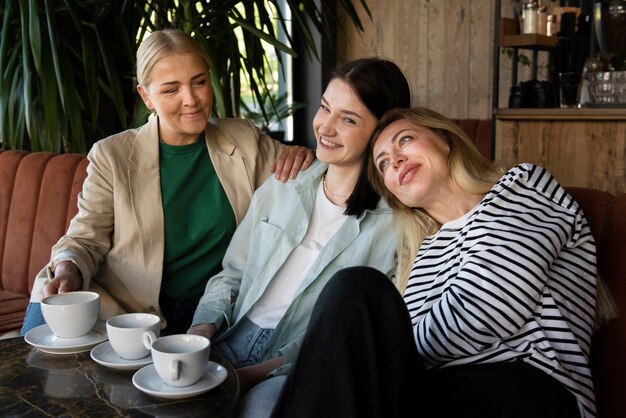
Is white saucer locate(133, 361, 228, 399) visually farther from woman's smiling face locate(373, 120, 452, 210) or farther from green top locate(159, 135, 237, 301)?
green top locate(159, 135, 237, 301)

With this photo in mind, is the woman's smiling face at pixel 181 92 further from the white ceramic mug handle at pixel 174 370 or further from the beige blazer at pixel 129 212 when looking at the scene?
the white ceramic mug handle at pixel 174 370

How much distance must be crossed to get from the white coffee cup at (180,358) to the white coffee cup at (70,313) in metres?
0.21

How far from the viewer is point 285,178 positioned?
189 cm

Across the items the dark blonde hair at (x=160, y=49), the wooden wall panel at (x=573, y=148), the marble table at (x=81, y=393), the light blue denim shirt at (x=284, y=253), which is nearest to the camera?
the marble table at (x=81, y=393)

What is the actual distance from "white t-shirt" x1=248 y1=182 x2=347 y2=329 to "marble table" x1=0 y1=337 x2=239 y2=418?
489mm

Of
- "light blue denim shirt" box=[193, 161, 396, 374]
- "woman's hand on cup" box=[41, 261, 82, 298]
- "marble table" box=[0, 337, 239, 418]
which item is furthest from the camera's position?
"light blue denim shirt" box=[193, 161, 396, 374]

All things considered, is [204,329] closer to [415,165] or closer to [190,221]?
[190,221]

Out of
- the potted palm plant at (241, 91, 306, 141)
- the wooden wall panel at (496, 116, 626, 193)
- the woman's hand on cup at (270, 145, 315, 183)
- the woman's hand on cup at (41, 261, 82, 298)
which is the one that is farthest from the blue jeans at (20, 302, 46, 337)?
the potted palm plant at (241, 91, 306, 141)

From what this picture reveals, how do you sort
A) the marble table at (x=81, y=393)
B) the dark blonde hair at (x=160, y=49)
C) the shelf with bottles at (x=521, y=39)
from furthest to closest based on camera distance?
the shelf with bottles at (x=521, y=39), the dark blonde hair at (x=160, y=49), the marble table at (x=81, y=393)

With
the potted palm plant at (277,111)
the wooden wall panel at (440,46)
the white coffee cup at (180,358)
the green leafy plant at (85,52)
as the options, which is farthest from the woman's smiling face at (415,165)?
the wooden wall panel at (440,46)

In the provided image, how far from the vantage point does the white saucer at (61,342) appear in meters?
1.32

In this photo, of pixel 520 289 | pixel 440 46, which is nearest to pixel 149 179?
pixel 520 289

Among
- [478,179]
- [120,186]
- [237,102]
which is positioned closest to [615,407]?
[478,179]

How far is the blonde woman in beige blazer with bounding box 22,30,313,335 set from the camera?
1909 mm
